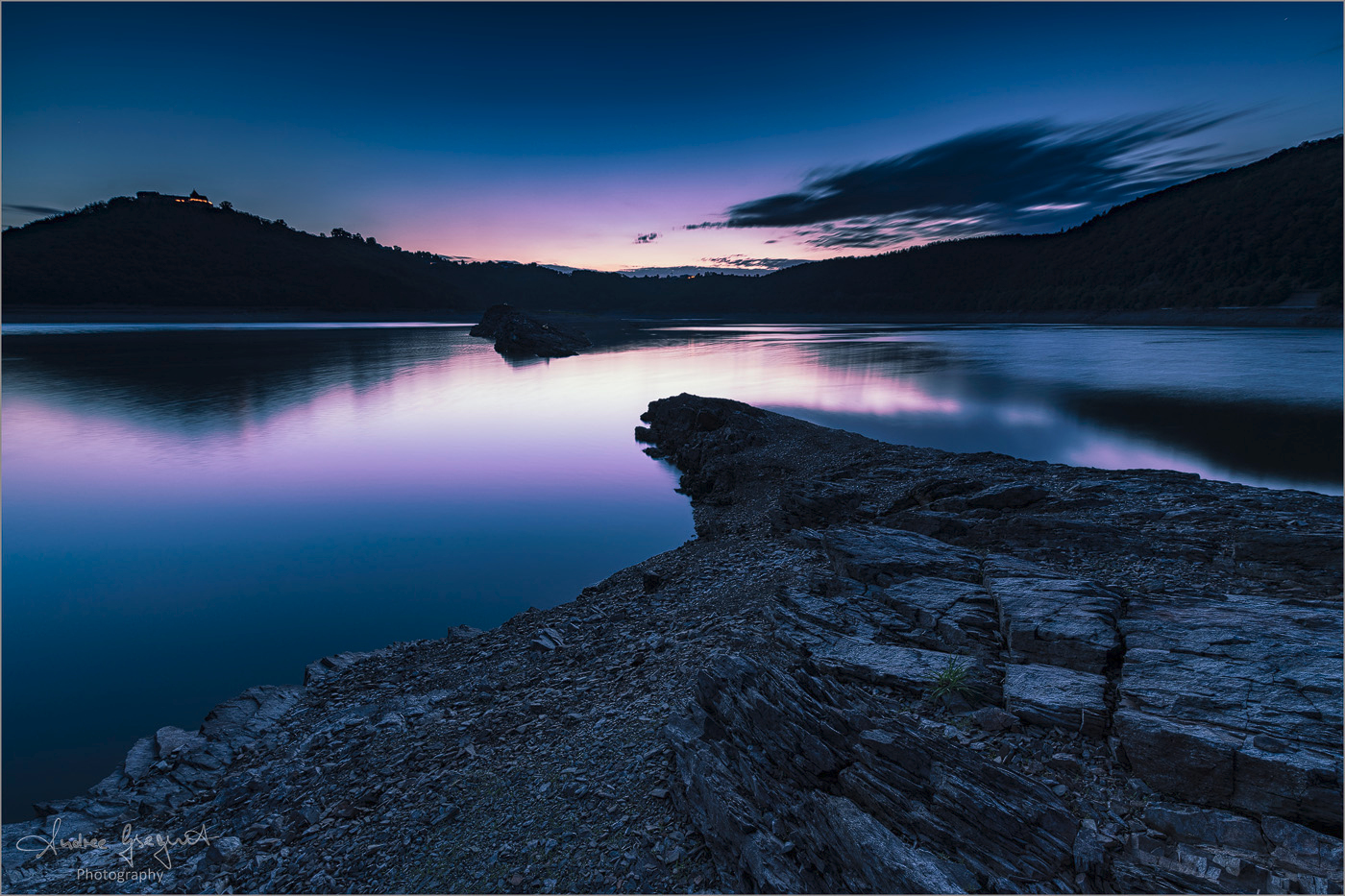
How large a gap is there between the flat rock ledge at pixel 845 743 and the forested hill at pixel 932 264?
96244 mm

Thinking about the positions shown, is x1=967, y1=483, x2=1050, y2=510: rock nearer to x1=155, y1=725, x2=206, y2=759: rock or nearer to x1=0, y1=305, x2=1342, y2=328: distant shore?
x1=155, y1=725, x2=206, y2=759: rock

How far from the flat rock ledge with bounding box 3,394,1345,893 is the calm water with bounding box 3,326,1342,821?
234 cm

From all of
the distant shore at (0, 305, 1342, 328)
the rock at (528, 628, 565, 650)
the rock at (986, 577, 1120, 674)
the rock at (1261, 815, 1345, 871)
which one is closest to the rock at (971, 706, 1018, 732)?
the rock at (986, 577, 1120, 674)

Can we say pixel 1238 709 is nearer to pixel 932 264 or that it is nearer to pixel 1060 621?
pixel 1060 621

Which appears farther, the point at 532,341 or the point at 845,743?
the point at 532,341

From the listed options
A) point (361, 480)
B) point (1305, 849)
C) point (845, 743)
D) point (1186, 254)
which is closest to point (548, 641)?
point (845, 743)

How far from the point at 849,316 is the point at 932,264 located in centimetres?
4293

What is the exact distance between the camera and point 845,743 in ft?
14.0

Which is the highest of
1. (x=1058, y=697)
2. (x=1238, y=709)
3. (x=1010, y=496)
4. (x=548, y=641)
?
(x=1010, y=496)

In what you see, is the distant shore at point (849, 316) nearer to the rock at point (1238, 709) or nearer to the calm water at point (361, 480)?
the calm water at point (361, 480)

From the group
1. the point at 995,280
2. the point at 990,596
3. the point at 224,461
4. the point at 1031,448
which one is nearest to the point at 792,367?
the point at 1031,448

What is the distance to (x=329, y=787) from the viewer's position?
17.7 feet

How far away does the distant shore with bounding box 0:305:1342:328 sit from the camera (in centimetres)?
7225

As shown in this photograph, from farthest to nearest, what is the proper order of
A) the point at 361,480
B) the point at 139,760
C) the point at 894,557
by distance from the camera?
the point at 361,480
the point at 894,557
the point at 139,760
